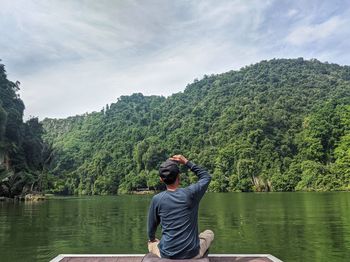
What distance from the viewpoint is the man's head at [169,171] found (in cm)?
507

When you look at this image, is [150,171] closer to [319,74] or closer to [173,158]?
[319,74]

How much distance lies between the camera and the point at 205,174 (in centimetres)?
521

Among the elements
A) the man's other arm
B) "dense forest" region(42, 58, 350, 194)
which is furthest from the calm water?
"dense forest" region(42, 58, 350, 194)

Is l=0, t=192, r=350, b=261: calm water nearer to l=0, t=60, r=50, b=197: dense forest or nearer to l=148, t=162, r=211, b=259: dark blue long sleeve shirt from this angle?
l=148, t=162, r=211, b=259: dark blue long sleeve shirt

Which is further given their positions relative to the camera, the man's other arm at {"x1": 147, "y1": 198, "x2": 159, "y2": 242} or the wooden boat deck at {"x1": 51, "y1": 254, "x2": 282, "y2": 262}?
the wooden boat deck at {"x1": 51, "y1": 254, "x2": 282, "y2": 262}

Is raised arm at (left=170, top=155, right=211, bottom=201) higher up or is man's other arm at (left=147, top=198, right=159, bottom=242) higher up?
raised arm at (left=170, top=155, right=211, bottom=201)

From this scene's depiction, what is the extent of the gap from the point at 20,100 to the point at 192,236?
7680 centimetres

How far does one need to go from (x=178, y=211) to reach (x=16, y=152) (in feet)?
192

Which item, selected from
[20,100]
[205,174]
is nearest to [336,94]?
[20,100]

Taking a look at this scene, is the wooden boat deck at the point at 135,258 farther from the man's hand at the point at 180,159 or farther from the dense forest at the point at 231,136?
the dense forest at the point at 231,136

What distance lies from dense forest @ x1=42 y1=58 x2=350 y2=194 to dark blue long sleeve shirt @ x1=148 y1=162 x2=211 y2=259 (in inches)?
2038

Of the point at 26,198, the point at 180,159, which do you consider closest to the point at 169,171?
the point at 180,159

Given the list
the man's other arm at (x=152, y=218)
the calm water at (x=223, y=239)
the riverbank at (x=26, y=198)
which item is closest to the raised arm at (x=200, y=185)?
the man's other arm at (x=152, y=218)

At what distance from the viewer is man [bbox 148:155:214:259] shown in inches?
202
